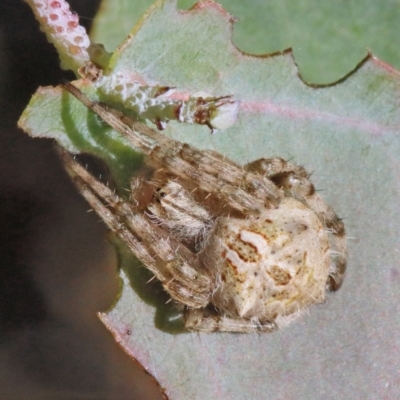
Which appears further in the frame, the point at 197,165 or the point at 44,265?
the point at 44,265

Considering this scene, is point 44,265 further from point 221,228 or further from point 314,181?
point 314,181

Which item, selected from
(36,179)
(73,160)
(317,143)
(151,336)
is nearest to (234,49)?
(317,143)

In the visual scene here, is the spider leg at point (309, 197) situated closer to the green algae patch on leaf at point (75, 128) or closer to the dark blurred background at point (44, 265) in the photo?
the green algae patch on leaf at point (75, 128)

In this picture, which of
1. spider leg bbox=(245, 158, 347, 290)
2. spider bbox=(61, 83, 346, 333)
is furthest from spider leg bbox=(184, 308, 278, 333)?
spider leg bbox=(245, 158, 347, 290)

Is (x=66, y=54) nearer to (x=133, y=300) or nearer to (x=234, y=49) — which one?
(x=234, y=49)

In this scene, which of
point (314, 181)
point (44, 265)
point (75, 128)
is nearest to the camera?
point (75, 128)

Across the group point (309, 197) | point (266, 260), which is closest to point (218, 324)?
point (266, 260)

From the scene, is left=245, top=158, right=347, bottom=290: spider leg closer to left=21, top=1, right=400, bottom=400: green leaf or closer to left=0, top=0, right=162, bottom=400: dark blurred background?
left=21, top=1, right=400, bottom=400: green leaf
